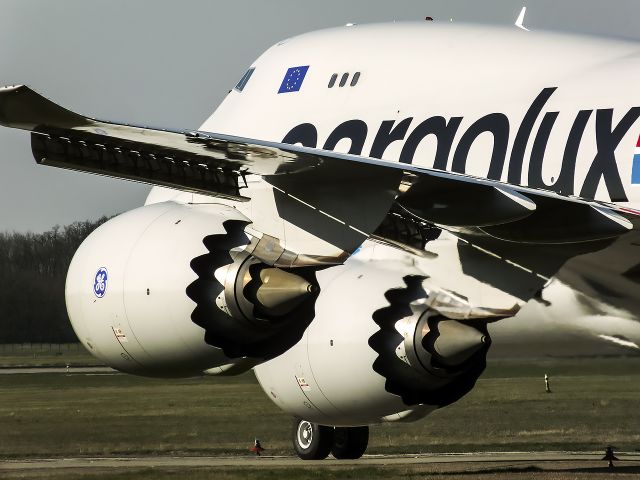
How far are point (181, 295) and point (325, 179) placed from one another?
340 centimetres

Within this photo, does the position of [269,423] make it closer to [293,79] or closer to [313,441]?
[313,441]

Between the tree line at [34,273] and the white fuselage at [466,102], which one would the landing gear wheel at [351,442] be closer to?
the white fuselage at [466,102]

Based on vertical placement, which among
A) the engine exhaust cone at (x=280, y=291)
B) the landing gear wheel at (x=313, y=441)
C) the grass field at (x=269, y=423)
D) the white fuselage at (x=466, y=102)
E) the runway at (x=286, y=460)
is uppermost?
the white fuselage at (x=466, y=102)

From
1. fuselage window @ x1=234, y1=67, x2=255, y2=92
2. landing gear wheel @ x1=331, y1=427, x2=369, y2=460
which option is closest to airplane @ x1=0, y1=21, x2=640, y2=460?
fuselage window @ x1=234, y1=67, x2=255, y2=92

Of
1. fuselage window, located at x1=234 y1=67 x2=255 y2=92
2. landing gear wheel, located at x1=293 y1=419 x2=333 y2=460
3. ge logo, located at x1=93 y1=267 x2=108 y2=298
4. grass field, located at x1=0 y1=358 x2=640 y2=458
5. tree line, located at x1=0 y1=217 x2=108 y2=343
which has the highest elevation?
fuselage window, located at x1=234 y1=67 x2=255 y2=92

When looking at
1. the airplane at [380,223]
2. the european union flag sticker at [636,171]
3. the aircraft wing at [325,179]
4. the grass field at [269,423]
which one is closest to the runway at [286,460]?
the grass field at [269,423]

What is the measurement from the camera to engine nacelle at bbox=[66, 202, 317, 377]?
13.6 m

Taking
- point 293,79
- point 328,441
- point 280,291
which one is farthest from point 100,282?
point 328,441

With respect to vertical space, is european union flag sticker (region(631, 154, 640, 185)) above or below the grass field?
above

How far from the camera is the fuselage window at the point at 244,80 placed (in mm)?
19875

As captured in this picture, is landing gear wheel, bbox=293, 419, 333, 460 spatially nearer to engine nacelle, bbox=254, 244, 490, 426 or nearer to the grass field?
the grass field

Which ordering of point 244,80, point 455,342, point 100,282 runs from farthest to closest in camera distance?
point 244,80 → point 100,282 → point 455,342

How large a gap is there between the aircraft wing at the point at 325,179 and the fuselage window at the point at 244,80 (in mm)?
7825

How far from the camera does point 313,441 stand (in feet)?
73.5
